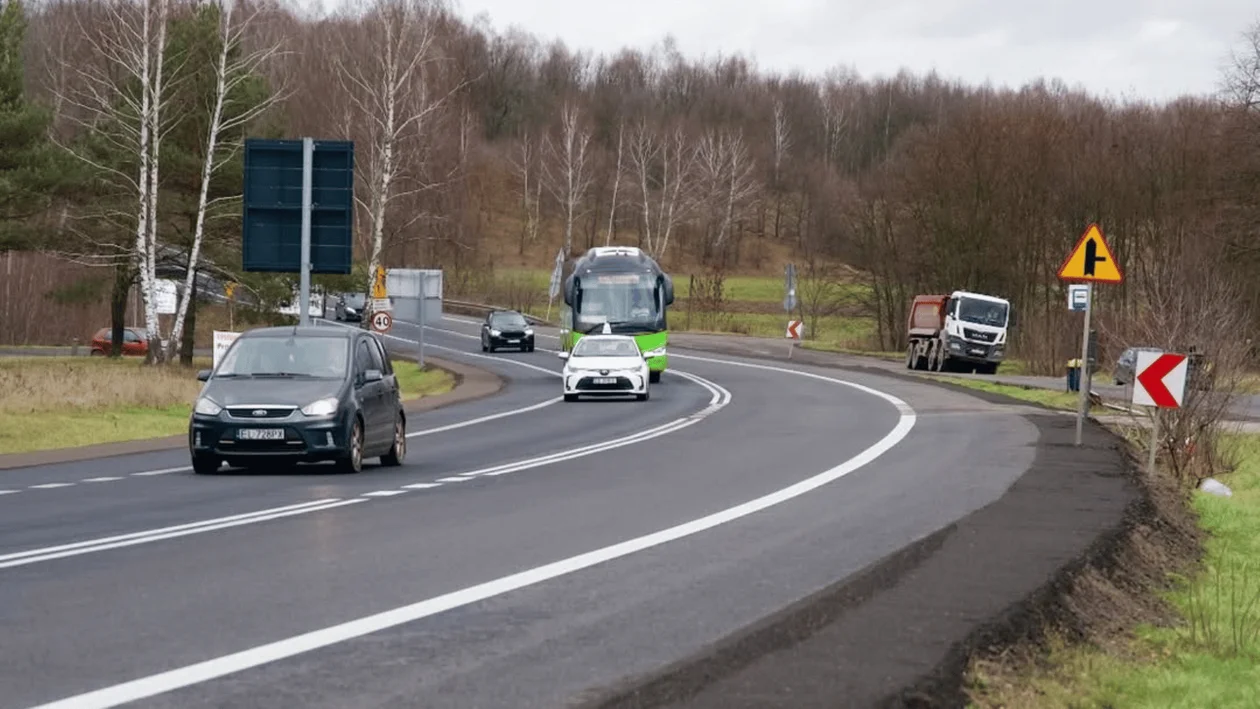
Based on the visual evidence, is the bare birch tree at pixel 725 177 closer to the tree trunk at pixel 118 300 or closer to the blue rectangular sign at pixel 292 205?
the tree trunk at pixel 118 300

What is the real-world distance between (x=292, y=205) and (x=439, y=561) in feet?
91.2

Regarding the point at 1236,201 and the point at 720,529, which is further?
the point at 1236,201

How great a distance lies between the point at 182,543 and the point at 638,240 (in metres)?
128

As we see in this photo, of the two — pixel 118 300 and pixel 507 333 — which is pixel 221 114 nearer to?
pixel 118 300

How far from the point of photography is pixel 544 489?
18.3m

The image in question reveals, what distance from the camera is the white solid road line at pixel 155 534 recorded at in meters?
11.9

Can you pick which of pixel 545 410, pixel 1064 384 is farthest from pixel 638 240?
pixel 545 410

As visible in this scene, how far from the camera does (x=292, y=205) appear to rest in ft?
127

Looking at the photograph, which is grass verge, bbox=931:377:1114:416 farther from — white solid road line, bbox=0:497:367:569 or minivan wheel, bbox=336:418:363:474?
white solid road line, bbox=0:497:367:569

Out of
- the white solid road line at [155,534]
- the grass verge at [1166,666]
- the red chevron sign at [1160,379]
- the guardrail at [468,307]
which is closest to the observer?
the grass verge at [1166,666]

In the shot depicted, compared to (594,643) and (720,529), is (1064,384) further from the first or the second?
(594,643)

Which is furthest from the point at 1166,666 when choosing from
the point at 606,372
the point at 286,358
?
the point at 606,372

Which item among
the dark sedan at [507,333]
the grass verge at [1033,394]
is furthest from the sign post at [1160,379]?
the dark sedan at [507,333]

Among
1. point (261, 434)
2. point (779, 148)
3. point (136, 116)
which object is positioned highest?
point (779, 148)
